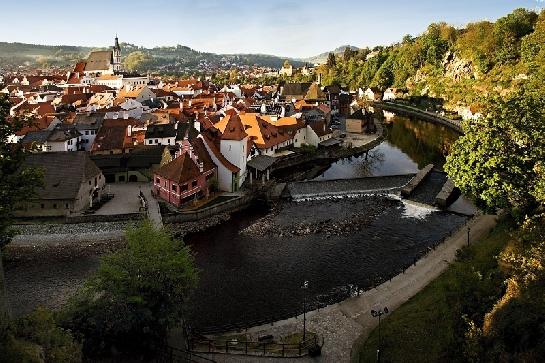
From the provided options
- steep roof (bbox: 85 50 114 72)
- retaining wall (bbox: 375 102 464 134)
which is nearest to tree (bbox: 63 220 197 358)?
retaining wall (bbox: 375 102 464 134)

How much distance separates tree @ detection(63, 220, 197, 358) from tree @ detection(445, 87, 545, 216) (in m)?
19.9

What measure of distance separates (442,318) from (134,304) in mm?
13733

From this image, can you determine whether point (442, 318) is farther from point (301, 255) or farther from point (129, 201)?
point (129, 201)

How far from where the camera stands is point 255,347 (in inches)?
848

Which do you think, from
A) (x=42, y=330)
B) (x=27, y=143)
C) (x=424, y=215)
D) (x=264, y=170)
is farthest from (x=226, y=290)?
(x=27, y=143)

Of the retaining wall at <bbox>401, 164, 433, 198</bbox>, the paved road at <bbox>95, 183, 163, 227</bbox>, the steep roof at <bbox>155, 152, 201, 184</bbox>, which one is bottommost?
the paved road at <bbox>95, 183, 163, 227</bbox>

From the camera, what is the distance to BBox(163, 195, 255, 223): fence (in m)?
38.9

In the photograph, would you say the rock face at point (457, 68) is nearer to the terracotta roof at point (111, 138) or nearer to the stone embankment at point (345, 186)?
the stone embankment at point (345, 186)

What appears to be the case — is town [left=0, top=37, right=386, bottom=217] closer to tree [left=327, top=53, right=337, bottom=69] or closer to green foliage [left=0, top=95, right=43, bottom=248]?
green foliage [left=0, top=95, right=43, bottom=248]

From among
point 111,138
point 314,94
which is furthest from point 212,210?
point 314,94

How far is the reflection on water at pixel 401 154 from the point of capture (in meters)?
57.2

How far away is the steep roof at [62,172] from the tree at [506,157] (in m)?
29.8

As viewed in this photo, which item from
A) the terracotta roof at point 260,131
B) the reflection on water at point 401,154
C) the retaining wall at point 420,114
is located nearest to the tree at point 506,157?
the reflection on water at point 401,154

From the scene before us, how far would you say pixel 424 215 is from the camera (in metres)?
40.4
